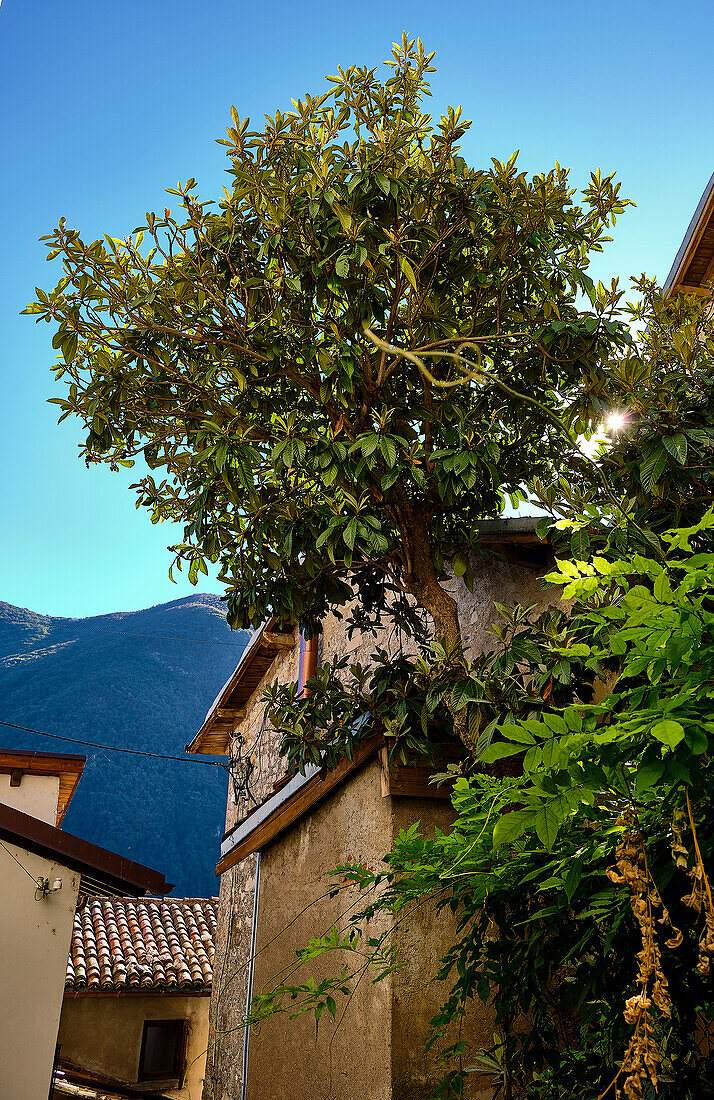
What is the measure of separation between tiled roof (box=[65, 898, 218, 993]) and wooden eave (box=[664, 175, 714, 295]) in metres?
13.0

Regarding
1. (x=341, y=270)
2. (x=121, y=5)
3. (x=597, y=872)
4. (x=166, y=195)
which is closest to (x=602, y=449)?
(x=341, y=270)

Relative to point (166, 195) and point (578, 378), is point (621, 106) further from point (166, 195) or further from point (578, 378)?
point (166, 195)

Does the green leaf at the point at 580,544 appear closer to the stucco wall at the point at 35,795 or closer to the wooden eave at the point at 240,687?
the wooden eave at the point at 240,687

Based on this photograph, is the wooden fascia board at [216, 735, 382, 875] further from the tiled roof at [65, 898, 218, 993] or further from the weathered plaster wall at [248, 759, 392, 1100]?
the tiled roof at [65, 898, 218, 993]

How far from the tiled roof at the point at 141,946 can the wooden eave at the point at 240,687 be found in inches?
169

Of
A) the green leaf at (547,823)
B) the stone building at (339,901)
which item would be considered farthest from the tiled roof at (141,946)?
the green leaf at (547,823)

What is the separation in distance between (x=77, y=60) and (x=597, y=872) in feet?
26.0

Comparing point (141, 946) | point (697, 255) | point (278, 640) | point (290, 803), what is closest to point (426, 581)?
point (290, 803)

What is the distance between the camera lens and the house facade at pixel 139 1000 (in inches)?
532

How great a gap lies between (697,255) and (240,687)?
292 inches

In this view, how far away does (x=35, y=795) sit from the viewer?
12.9 m

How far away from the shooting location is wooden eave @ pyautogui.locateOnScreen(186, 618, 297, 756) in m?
9.05

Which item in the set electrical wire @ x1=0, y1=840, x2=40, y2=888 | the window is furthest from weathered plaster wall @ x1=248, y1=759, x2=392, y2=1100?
the window

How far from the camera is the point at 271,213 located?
4207 mm
